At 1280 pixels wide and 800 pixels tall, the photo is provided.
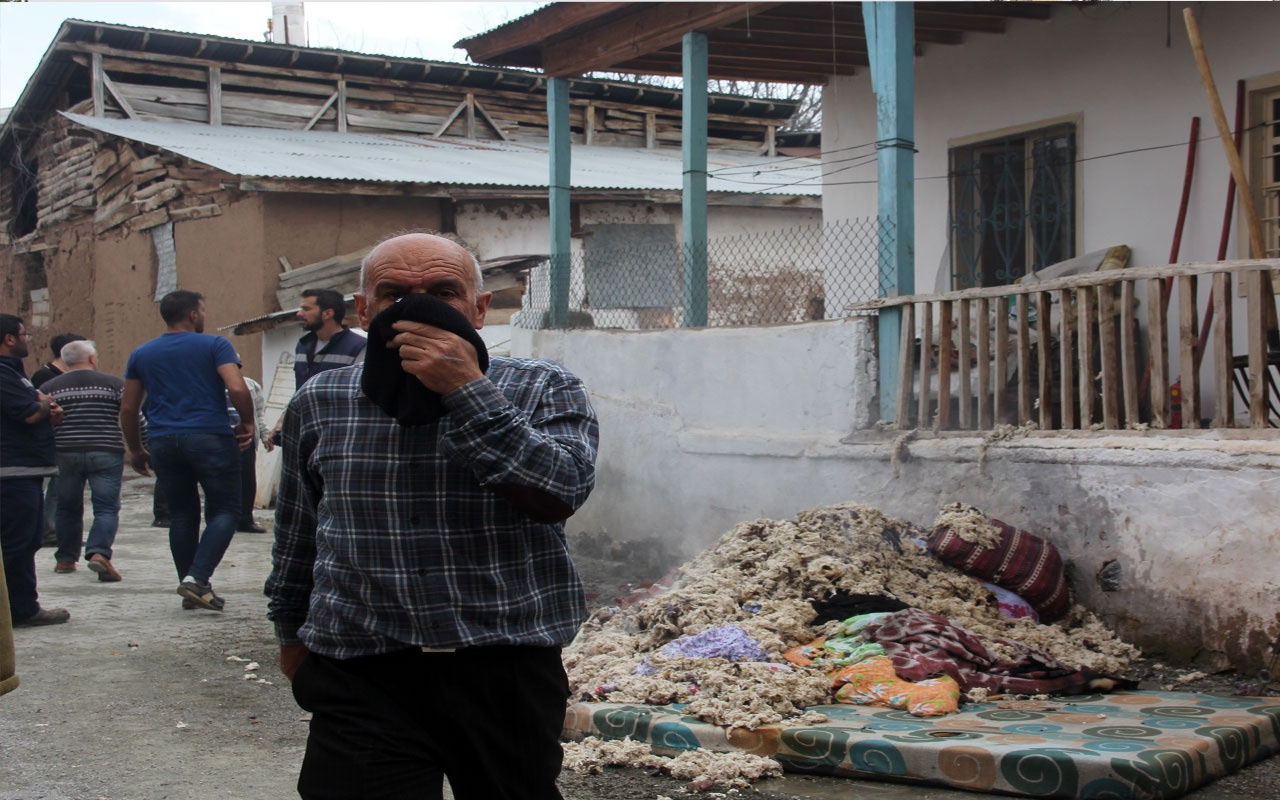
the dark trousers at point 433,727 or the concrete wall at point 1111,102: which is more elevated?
the concrete wall at point 1111,102

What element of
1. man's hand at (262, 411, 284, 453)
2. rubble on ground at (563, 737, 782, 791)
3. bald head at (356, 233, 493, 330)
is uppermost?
bald head at (356, 233, 493, 330)

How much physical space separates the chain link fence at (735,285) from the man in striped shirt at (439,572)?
529 cm

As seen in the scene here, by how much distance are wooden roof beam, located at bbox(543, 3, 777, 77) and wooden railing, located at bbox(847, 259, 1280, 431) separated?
9.21ft

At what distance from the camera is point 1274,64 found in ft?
24.6

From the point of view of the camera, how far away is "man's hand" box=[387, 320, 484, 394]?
207 cm

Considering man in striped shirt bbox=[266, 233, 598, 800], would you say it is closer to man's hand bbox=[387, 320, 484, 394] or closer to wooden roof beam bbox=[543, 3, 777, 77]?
man's hand bbox=[387, 320, 484, 394]

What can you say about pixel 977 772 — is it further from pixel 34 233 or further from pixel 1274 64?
pixel 34 233

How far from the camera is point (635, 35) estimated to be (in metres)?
9.57

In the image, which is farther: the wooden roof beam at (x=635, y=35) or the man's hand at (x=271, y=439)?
the wooden roof beam at (x=635, y=35)

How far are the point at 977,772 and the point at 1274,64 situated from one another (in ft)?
17.9

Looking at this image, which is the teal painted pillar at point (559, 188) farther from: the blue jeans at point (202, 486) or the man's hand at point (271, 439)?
the blue jeans at point (202, 486)

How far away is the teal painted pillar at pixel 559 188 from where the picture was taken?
33.8 feet

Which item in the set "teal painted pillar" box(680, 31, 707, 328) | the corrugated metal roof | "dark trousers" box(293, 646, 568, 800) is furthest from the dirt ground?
the corrugated metal roof

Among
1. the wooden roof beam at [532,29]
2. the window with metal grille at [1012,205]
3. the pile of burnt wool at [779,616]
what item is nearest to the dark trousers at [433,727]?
the pile of burnt wool at [779,616]
